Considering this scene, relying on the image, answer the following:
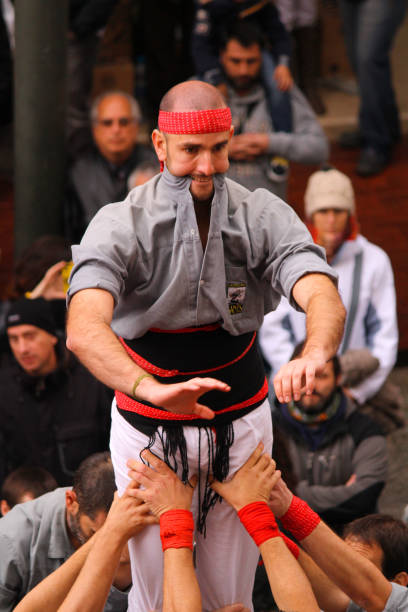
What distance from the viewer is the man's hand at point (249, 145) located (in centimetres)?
457

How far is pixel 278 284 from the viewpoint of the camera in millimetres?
2340

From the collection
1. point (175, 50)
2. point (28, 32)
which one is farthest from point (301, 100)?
point (175, 50)

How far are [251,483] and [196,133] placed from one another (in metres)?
0.86

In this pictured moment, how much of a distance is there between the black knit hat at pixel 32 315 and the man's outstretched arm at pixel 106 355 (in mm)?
1859

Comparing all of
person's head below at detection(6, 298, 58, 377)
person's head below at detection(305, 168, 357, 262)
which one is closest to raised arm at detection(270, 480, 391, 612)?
person's head below at detection(6, 298, 58, 377)

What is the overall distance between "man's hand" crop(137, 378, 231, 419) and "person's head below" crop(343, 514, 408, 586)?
122cm

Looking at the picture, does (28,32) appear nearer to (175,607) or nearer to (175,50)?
(175,50)

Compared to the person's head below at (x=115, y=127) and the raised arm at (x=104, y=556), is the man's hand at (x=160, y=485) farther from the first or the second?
the person's head below at (x=115, y=127)

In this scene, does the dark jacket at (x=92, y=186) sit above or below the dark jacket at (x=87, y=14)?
below

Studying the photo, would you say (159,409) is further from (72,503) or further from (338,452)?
(338,452)

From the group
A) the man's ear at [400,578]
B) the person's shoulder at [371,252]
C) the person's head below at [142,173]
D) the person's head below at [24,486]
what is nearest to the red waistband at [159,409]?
the man's ear at [400,578]

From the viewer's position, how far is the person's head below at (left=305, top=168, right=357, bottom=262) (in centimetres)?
427

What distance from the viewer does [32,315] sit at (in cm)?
399

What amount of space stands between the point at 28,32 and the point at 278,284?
2487 millimetres
